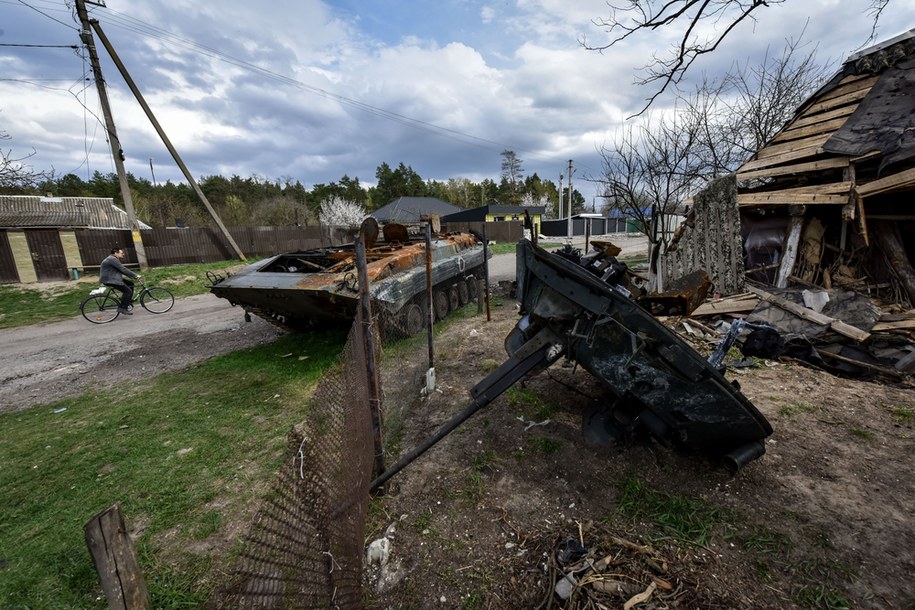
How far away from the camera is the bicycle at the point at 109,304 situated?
328 inches

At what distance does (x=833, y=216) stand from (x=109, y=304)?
14.6 meters

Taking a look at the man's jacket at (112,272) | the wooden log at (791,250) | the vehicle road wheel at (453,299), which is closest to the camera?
the wooden log at (791,250)

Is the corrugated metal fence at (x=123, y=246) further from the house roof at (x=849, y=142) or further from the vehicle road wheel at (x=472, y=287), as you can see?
the house roof at (x=849, y=142)

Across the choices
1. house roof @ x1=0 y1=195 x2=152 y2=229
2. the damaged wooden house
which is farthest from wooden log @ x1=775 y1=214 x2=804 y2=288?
house roof @ x1=0 y1=195 x2=152 y2=229

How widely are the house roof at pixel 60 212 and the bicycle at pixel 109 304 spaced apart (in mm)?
18940

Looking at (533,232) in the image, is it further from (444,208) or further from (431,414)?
(444,208)

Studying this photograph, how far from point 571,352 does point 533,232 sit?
90cm

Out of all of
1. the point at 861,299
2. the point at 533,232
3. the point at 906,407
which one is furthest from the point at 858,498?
the point at 861,299

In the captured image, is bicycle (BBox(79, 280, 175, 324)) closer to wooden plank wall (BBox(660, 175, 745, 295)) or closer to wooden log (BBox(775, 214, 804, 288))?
wooden plank wall (BBox(660, 175, 745, 295))

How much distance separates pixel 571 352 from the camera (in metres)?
2.62

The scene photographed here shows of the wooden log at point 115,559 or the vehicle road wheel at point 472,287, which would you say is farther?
the vehicle road wheel at point 472,287

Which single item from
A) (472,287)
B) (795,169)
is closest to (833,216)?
(795,169)

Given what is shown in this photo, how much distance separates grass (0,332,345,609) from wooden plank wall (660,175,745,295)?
7208 millimetres

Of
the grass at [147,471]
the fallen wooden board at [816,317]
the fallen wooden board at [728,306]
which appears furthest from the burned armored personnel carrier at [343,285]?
the fallen wooden board at [816,317]
